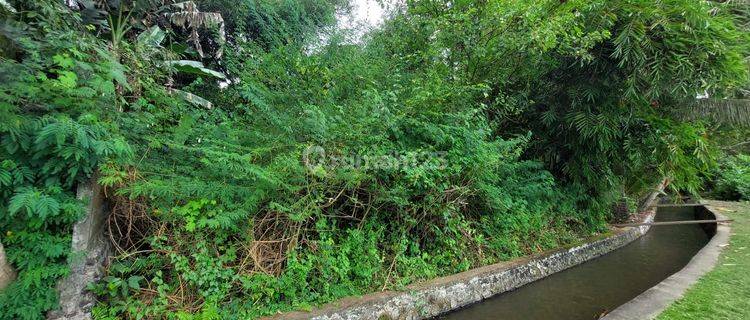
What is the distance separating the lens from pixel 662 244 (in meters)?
6.85

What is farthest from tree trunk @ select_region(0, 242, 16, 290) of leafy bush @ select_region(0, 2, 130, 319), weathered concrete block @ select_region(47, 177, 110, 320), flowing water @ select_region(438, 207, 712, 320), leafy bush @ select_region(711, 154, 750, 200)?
leafy bush @ select_region(711, 154, 750, 200)

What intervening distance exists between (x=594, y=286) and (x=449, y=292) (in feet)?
7.86

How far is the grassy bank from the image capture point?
9.74 feet

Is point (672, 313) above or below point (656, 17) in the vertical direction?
below

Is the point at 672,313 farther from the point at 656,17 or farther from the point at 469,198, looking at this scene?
the point at 656,17

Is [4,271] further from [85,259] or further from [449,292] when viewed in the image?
[449,292]

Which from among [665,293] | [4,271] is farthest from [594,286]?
[4,271]

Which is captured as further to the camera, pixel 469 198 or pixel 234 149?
pixel 469 198

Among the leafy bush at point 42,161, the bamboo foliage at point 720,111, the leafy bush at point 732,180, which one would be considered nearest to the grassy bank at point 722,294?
the bamboo foliage at point 720,111

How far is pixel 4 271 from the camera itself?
6.84 ft

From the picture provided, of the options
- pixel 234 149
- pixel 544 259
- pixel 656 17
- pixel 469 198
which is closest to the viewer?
pixel 234 149

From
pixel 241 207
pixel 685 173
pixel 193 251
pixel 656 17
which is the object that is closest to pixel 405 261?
pixel 241 207

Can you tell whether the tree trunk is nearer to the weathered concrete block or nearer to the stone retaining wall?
the weathered concrete block

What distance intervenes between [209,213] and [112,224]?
78cm
